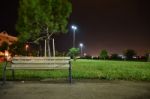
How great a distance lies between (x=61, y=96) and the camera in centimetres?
778

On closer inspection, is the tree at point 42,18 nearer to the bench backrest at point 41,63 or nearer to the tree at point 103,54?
the bench backrest at point 41,63

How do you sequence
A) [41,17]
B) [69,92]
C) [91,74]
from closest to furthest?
1. [69,92]
2. [91,74]
3. [41,17]

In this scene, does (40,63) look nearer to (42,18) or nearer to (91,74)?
(91,74)

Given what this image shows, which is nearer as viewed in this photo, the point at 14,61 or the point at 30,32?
the point at 14,61

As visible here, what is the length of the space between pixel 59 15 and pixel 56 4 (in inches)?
48.3

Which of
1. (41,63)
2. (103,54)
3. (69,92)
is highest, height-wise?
(103,54)

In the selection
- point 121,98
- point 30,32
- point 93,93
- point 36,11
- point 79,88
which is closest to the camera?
point 121,98

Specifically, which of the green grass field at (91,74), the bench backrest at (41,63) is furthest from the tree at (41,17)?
the bench backrest at (41,63)

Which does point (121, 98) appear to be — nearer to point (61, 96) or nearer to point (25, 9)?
point (61, 96)

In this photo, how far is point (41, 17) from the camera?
2956 cm

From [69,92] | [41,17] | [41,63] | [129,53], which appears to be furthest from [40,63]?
[129,53]

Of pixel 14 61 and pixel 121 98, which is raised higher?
pixel 14 61

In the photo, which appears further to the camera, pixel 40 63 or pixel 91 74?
pixel 91 74

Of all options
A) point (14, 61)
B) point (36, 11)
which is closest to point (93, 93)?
point (14, 61)
